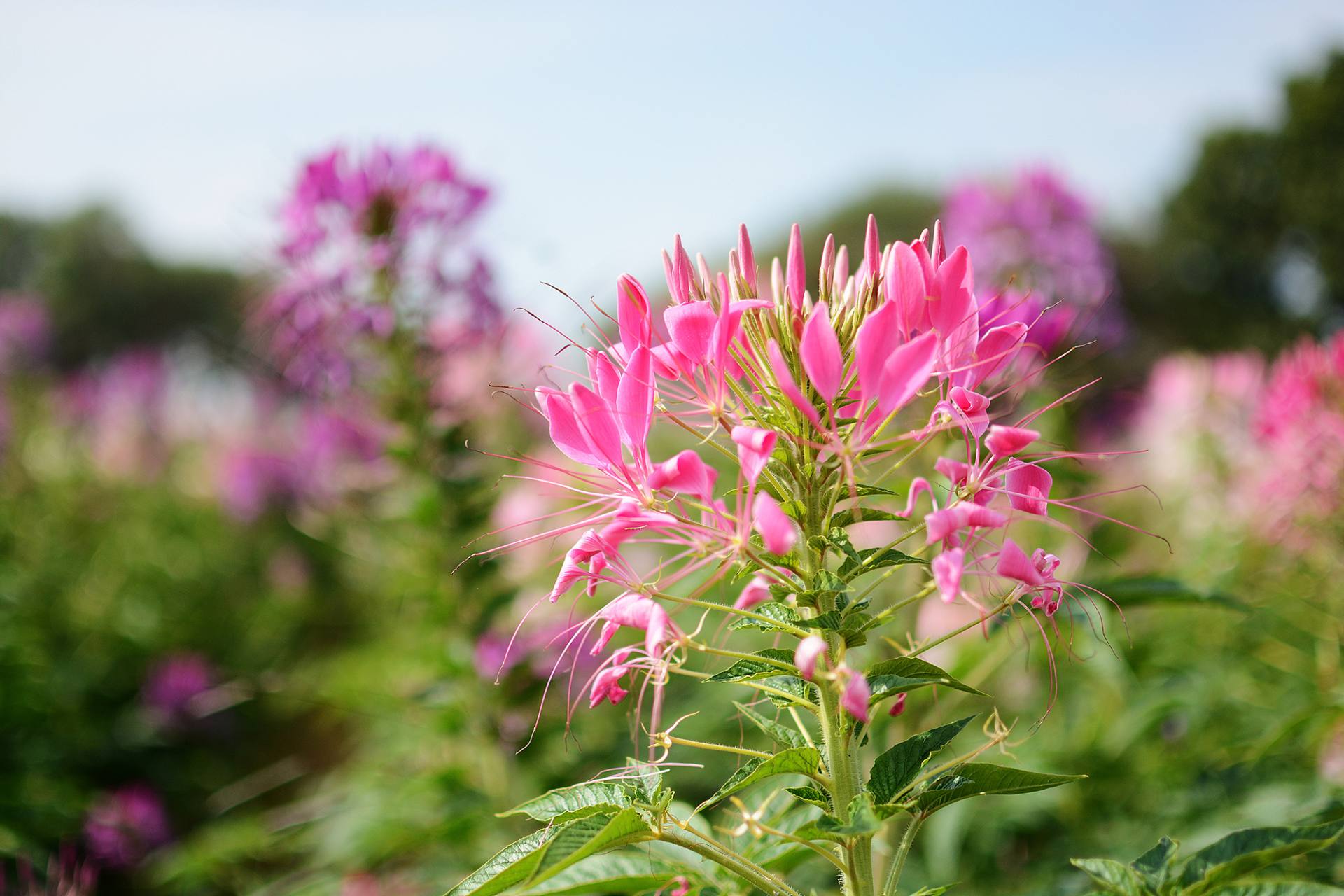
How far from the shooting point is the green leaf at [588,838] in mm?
647

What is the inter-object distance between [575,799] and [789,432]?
0.43m

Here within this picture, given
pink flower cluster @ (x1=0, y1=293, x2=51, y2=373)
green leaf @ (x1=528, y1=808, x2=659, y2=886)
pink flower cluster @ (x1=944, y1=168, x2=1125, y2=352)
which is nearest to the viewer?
green leaf @ (x1=528, y1=808, x2=659, y2=886)

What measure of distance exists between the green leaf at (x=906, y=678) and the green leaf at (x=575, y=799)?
26 cm

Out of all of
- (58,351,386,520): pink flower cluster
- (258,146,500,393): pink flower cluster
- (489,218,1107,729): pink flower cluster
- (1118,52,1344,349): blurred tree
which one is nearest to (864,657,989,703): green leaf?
(489,218,1107,729): pink flower cluster

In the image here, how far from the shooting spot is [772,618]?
0.85 metres

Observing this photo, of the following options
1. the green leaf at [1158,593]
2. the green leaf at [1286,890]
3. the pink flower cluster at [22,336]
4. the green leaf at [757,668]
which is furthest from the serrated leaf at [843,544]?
the pink flower cluster at [22,336]

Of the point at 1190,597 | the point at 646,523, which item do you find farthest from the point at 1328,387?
the point at 646,523

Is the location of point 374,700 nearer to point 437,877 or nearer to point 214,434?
point 437,877

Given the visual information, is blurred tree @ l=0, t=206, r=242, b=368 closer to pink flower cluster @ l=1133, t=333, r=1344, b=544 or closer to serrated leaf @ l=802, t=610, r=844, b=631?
pink flower cluster @ l=1133, t=333, r=1344, b=544

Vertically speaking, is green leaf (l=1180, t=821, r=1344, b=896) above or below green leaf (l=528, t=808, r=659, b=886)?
below

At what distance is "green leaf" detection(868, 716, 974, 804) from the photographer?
79 centimetres

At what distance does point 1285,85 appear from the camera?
1090 centimetres

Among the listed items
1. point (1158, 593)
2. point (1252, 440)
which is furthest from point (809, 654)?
point (1252, 440)

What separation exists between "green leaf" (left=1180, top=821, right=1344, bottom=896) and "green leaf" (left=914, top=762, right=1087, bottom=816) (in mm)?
175
